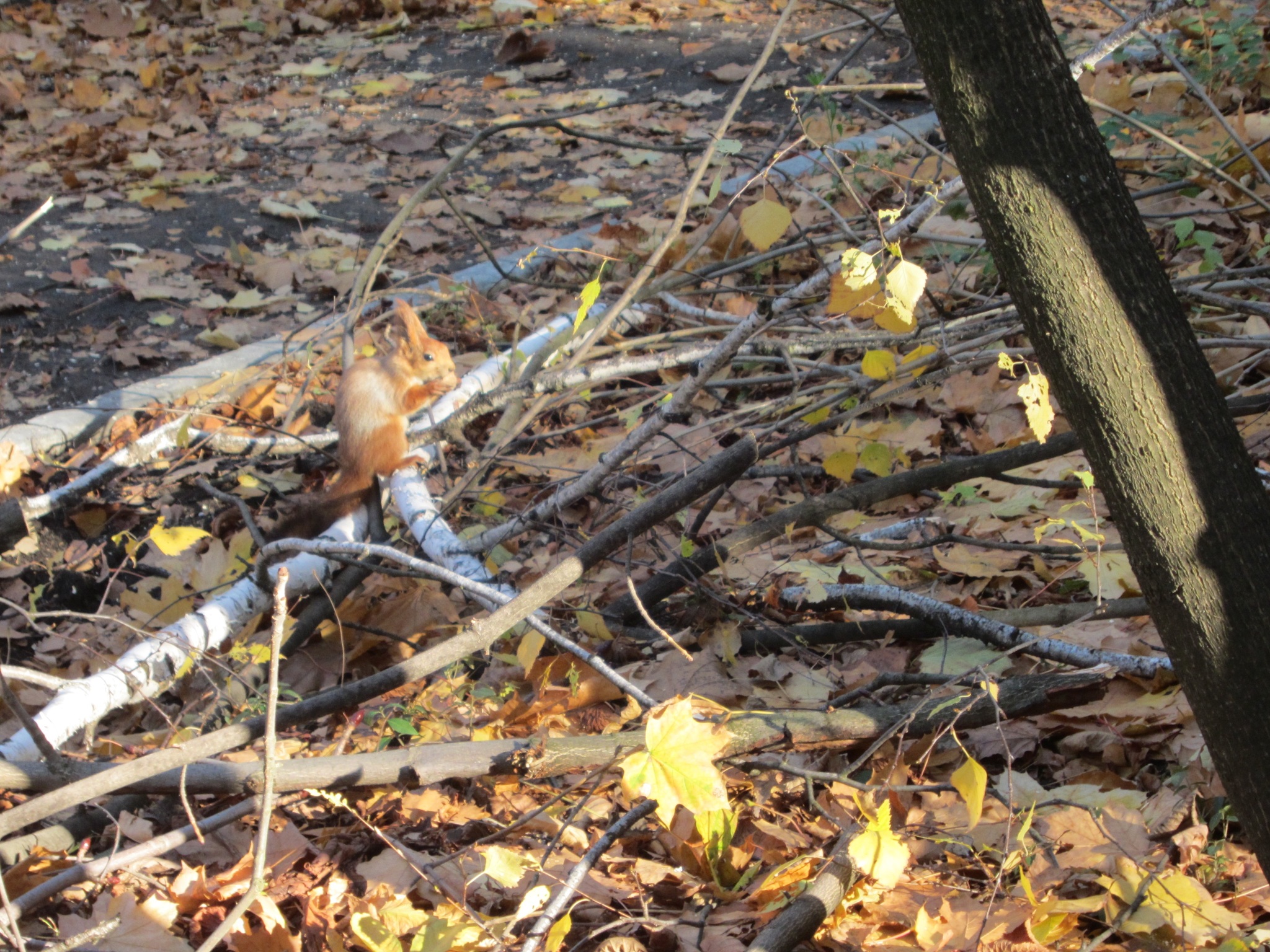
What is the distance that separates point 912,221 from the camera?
1.89 metres

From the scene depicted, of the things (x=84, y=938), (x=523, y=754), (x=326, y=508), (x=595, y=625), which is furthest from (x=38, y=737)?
(x=326, y=508)

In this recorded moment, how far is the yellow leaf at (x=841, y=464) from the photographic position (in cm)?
256

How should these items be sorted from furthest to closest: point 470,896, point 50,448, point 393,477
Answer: point 50,448 → point 393,477 → point 470,896

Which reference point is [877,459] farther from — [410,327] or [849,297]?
[410,327]

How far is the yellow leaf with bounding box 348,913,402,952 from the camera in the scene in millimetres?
1521

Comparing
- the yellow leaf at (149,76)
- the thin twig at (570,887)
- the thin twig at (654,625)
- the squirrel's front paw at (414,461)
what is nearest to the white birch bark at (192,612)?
the squirrel's front paw at (414,461)

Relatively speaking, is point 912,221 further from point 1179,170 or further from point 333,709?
point 1179,170

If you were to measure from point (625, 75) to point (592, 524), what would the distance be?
589cm

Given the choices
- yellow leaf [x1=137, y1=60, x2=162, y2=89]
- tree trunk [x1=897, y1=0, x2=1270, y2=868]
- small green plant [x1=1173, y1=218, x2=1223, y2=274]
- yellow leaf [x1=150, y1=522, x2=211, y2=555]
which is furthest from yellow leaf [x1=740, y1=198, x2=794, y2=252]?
yellow leaf [x1=137, y1=60, x2=162, y2=89]

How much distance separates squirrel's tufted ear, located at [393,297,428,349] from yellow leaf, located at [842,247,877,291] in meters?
2.88

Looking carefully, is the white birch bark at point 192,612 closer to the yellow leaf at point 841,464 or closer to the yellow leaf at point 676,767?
the yellow leaf at point 841,464

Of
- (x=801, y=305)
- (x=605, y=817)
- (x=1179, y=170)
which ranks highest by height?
(x=1179, y=170)

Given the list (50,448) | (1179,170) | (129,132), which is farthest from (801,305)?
(129,132)

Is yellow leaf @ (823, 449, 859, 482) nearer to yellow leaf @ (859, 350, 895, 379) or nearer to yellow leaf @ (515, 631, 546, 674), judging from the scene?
yellow leaf @ (859, 350, 895, 379)
